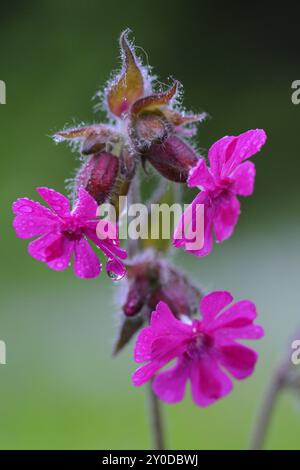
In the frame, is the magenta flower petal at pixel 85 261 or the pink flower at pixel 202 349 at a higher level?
the magenta flower petal at pixel 85 261

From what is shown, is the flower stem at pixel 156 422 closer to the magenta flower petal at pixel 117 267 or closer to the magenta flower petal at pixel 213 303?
the magenta flower petal at pixel 213 303

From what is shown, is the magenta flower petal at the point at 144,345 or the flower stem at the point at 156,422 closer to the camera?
the magenta flower petal at the point at 144,345

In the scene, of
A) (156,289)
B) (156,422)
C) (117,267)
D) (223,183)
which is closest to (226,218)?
(223,183)

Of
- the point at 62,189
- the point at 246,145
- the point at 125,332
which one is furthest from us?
the point at 62,189

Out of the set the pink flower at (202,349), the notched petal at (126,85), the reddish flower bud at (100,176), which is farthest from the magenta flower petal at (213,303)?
the notched petal at (126,85)

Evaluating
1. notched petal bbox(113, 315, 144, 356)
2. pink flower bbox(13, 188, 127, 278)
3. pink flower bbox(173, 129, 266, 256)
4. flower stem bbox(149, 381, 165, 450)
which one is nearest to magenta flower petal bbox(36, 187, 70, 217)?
pink flower bbox(13, 188, 127, 278)

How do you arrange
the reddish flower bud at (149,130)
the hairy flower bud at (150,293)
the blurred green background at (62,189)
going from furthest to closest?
the blurred green background at (62,189) < the hairy flower bud at (150,293) < the reddish flower bud at (149,130)

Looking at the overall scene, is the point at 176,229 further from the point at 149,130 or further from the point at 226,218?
the point at 149,130
